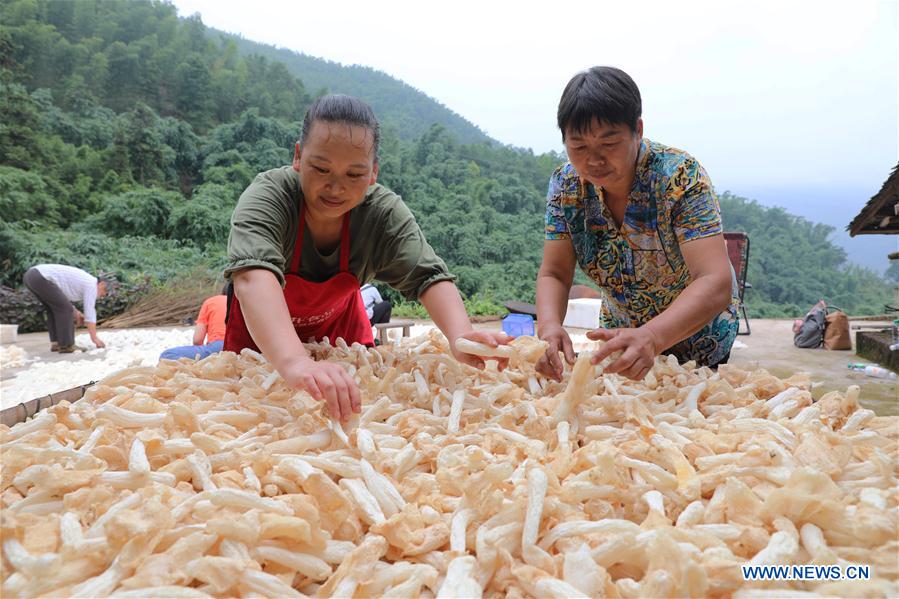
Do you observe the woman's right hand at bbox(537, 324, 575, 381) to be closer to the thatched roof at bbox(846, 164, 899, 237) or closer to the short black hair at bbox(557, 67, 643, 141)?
Answer: the short black hair at bbox(557, 67, 643, 141)

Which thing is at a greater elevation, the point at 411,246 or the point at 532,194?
the point at 532,194

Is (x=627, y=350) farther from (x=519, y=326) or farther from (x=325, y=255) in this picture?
(x=519, y=326)

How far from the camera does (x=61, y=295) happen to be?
6.00 metres

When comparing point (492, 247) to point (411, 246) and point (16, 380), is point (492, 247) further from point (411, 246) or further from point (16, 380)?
point (411, 246)

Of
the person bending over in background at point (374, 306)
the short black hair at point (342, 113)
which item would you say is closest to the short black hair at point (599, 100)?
the short black hair at point (342, 113)

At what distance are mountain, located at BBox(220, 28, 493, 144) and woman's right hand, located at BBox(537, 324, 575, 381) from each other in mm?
35269

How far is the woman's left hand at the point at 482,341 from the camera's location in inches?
49.4

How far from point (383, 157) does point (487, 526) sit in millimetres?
21934

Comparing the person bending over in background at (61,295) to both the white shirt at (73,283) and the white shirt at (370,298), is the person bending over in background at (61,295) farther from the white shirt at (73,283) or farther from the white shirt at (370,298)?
the white shirt at (370,298)

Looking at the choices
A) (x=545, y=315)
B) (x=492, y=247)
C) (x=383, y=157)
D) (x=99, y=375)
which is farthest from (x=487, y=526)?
(x=383, y=157)

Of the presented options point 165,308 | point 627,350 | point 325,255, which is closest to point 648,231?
point 627,350

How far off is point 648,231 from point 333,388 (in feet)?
3.41

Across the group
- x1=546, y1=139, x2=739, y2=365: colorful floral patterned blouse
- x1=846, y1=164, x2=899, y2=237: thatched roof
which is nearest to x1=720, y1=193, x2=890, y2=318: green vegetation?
x1=846, y1=164, x2=899, y2=237: thatched roof

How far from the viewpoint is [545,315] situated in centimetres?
159
